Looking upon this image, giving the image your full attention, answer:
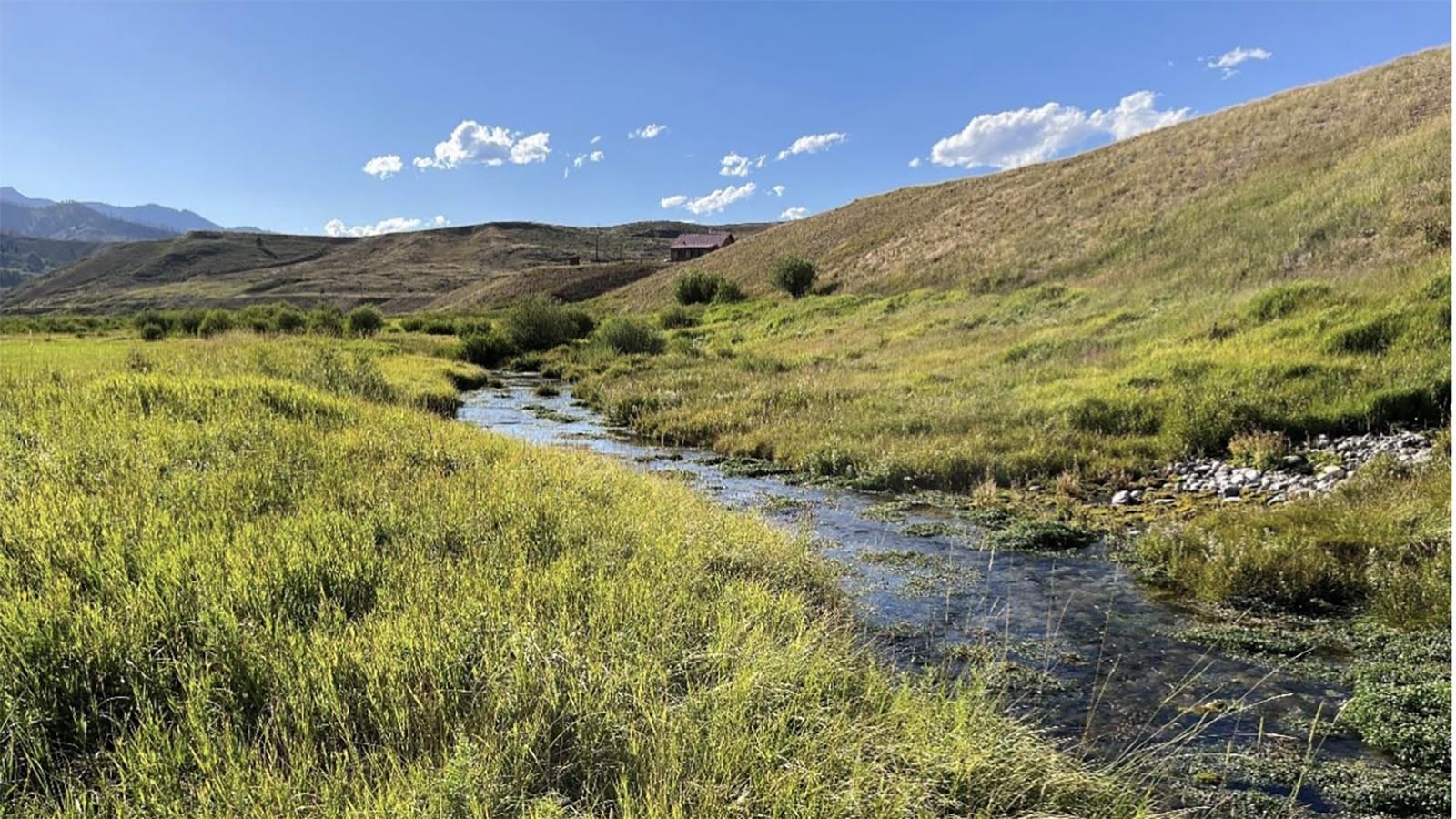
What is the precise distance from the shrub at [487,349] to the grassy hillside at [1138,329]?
591 centimetres

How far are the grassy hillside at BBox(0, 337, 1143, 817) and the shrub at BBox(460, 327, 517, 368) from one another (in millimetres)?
33654

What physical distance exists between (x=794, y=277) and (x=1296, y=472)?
47101 millimetres

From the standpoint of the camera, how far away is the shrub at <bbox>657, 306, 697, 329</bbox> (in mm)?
53438

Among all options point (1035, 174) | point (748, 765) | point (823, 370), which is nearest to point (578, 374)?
point (823, 370)

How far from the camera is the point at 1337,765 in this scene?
476cm

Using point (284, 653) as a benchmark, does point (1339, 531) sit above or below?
below

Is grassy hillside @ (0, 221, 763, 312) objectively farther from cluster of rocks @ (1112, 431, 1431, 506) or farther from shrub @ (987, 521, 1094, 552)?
shrub @ (987, 521, 1094, 552)

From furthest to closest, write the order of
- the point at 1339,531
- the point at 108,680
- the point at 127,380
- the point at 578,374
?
the point at 578,374 → the point at 127,380 → the point at 1339,531 → the point at 108,680

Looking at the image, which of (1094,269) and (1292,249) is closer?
(1292,249)

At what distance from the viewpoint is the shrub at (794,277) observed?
56.6m

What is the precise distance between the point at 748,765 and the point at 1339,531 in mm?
7983

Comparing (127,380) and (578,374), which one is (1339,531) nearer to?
(127,380)

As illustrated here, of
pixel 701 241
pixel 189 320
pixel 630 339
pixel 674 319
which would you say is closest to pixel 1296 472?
pixel 630 339

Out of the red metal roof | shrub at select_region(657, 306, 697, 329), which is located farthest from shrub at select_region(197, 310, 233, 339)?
the red metal roof
